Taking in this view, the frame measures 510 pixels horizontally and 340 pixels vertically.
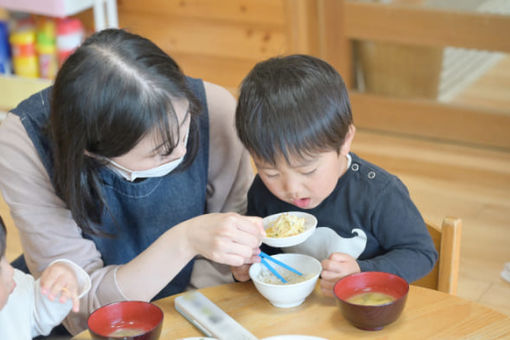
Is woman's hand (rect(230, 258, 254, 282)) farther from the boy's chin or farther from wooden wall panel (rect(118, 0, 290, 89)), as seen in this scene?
wooden wall panel (rect(118, 0, 290, 89))

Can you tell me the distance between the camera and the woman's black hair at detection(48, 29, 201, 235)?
3.86 feet

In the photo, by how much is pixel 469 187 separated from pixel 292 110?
71.8 inches

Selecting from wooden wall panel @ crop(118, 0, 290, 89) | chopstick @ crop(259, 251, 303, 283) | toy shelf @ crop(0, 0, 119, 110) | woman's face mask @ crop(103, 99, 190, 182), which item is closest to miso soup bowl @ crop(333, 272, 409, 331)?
chopstick @ crop(259, 251, 303, 283)

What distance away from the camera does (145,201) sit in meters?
1.45

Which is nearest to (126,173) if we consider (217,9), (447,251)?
(447,251)

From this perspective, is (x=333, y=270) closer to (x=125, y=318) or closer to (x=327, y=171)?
(x=327, y=171)

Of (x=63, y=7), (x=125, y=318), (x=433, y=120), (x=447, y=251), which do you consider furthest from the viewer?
(x=433, y=120)

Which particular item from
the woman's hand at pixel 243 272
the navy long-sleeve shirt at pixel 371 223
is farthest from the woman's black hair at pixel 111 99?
the navy long-sleeve shirt at pixel 371 223

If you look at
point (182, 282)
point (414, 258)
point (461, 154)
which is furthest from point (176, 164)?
point (461, 154)

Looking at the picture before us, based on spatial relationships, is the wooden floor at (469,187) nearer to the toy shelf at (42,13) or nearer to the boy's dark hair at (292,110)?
the toy shelf at (42,13)

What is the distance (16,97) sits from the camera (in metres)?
3.58

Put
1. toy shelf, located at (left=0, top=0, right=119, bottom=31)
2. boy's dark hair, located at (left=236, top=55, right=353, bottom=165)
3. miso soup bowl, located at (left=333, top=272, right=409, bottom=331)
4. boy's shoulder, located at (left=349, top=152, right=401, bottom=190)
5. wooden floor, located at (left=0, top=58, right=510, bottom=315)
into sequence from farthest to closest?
toy shelf, located at (left=0, top=0, right=119, bottom=31), wooden floor, located at (left=0, top=58, right=510, bottom=315), boy's shoulder, located at (left=349, top=152, right=401, bottom=190), boy's dark hair, located at (left=236, top=55, right=353, bottom=165), miso soup bowl, located at (left=333, top=272, right=409, bottom=331)

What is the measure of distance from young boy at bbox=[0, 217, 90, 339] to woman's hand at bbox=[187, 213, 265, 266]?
0.73 ft

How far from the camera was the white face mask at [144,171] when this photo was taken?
51.9 inches
